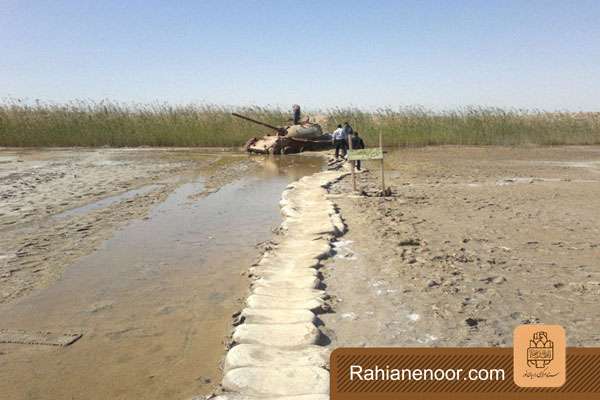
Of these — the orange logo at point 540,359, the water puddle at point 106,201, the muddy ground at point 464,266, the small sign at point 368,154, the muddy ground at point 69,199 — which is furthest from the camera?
the small sign at point 368,154

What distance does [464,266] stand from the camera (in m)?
5.07

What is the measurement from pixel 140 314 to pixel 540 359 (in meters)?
2.95

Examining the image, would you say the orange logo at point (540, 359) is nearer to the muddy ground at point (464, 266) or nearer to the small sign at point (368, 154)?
the muddy ground at point (464, 266)

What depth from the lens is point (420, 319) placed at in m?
3.86

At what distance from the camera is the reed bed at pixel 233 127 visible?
24.3 meters

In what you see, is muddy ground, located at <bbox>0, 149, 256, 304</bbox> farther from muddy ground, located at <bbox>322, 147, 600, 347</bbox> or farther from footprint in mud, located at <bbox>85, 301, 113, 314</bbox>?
muddy ground, located at <bbox>322, 147, 600, 347</bbox>

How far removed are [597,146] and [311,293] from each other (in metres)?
23.3

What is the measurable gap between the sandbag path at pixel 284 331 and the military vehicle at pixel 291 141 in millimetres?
14323

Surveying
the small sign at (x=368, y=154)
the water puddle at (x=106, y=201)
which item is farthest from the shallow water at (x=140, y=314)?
the small sign at (x=368, y=154)

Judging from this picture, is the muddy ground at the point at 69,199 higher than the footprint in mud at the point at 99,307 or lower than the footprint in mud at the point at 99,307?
higher

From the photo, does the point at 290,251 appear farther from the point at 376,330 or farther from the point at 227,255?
the point at 376,330

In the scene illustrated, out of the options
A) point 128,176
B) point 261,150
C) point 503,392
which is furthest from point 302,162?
point 503,392

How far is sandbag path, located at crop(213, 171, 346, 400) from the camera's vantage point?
2.98 metres

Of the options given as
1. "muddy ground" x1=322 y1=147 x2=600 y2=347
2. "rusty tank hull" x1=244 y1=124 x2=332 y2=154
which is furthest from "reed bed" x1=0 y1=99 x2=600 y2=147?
"muddy ground" x1=322 y1=147 x2=600 y2=347
